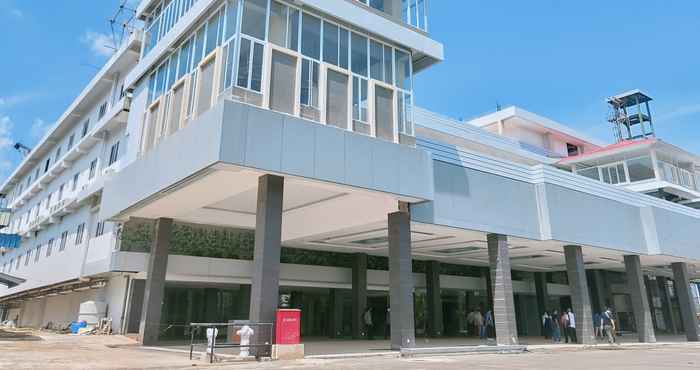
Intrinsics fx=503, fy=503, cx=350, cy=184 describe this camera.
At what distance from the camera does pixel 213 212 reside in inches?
801

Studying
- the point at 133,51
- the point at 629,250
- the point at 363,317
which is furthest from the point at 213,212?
the point at 629,250

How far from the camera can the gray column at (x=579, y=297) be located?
23000 mm

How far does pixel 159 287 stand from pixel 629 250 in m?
23.2

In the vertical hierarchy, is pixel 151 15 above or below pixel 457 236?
above

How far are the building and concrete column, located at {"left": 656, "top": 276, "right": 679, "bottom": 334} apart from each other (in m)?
9.02

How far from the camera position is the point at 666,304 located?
42219mm

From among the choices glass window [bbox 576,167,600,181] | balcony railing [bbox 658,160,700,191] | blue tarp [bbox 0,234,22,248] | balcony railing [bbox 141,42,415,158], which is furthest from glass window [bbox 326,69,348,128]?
blue tarp [bbox 0,234,22,248]

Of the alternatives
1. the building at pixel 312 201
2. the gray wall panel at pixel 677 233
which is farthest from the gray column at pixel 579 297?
the gray wall panel at pixel 677 233

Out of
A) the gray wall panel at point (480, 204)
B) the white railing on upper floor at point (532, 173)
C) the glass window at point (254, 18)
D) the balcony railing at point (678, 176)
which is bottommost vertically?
the gray wall panel at point (480, 204)

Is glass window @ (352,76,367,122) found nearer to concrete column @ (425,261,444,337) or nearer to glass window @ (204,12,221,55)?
glass window @ (204,12,221,55)

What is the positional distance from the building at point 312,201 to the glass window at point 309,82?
44mm

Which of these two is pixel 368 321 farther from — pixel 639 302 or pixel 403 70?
pixel 639 302

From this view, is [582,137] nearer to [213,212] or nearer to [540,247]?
[540,247]

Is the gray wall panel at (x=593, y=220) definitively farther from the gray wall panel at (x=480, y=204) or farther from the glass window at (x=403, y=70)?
the glass window at (x=403, y=70)
